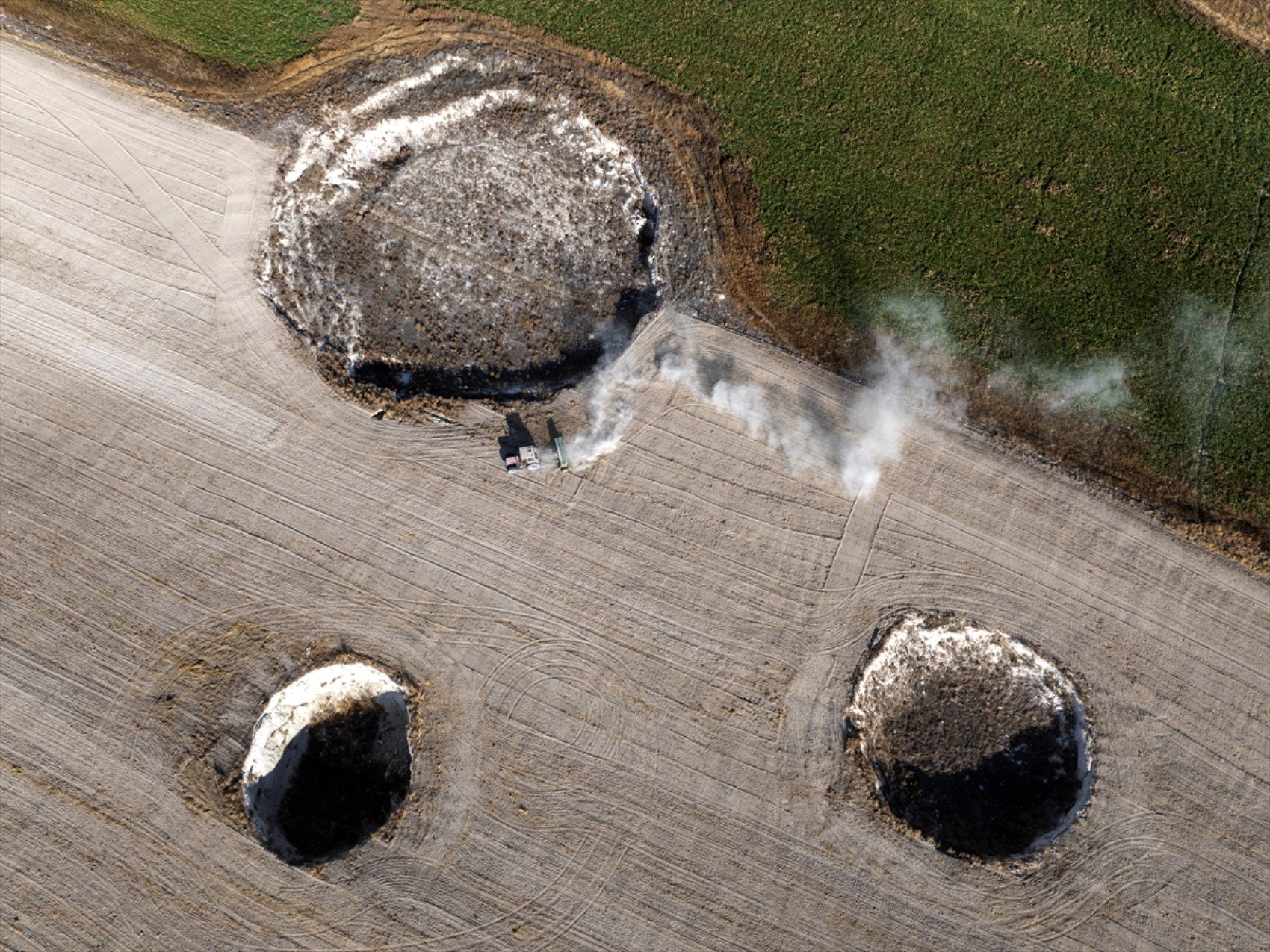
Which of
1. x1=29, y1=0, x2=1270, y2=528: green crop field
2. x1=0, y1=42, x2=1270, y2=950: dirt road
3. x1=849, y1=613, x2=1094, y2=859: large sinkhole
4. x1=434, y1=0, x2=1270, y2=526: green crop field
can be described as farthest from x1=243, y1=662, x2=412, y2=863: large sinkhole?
x1=434, y1=0, x2=1270, y2=526: green crop field

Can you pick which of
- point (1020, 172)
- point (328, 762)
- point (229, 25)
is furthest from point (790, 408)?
point (229, 25)

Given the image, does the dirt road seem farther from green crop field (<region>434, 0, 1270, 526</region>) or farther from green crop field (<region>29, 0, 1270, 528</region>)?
green crop field (<region>434, 0, 1270, 526</region>)

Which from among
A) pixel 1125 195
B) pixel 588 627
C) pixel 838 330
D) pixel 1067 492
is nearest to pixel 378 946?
pixel 588 627

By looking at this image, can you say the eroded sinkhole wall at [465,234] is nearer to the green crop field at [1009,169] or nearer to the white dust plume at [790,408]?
the white dust plume at [790,408]

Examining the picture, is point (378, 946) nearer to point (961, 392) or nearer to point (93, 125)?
point (961, 392)

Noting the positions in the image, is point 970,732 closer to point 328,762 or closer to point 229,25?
point 328,762

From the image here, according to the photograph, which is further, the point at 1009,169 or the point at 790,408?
the point at 1009,169

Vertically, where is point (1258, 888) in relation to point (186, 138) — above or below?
below
